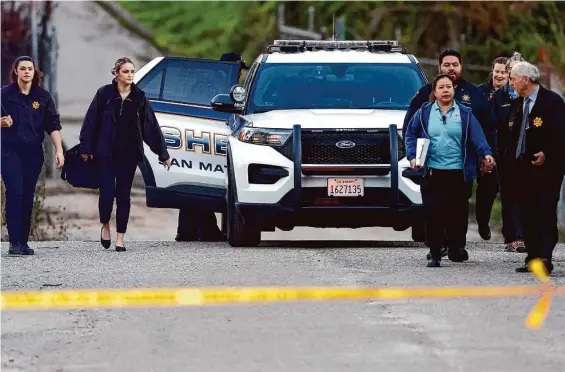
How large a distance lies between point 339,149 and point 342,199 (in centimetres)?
48

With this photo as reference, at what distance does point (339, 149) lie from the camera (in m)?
18.8

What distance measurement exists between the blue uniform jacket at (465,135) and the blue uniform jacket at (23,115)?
381cm

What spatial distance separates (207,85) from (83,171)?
6.61 feet

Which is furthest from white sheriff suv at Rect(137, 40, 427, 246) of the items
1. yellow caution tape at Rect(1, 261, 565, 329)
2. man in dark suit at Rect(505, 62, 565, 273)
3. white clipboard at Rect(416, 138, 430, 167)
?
yellow caution tape at Rect(1, 261, 565, 329)

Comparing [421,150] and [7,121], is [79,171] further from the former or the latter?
[421,150]

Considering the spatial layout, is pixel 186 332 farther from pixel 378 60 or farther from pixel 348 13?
pixel 348 13

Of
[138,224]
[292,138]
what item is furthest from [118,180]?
[138,224]

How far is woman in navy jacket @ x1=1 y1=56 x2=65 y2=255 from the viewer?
18.4 m

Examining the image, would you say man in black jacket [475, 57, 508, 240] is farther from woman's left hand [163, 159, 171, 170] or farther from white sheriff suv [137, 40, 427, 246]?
woman's left hand [163, 159, 171, 170]

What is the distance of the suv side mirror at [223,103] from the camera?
766 inches

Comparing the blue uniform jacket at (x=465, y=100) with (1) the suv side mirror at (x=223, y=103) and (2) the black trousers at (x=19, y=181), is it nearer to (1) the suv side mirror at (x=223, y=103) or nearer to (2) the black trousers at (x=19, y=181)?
(1) the suv side mirror at (x=223, y=103)

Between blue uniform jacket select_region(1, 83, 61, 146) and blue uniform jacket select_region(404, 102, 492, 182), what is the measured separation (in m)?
3.81

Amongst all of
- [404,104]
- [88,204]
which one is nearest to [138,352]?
[404,104]

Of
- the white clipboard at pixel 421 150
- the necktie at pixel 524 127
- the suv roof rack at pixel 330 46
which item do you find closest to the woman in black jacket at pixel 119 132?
the suv roof rack at pixel 330 46
